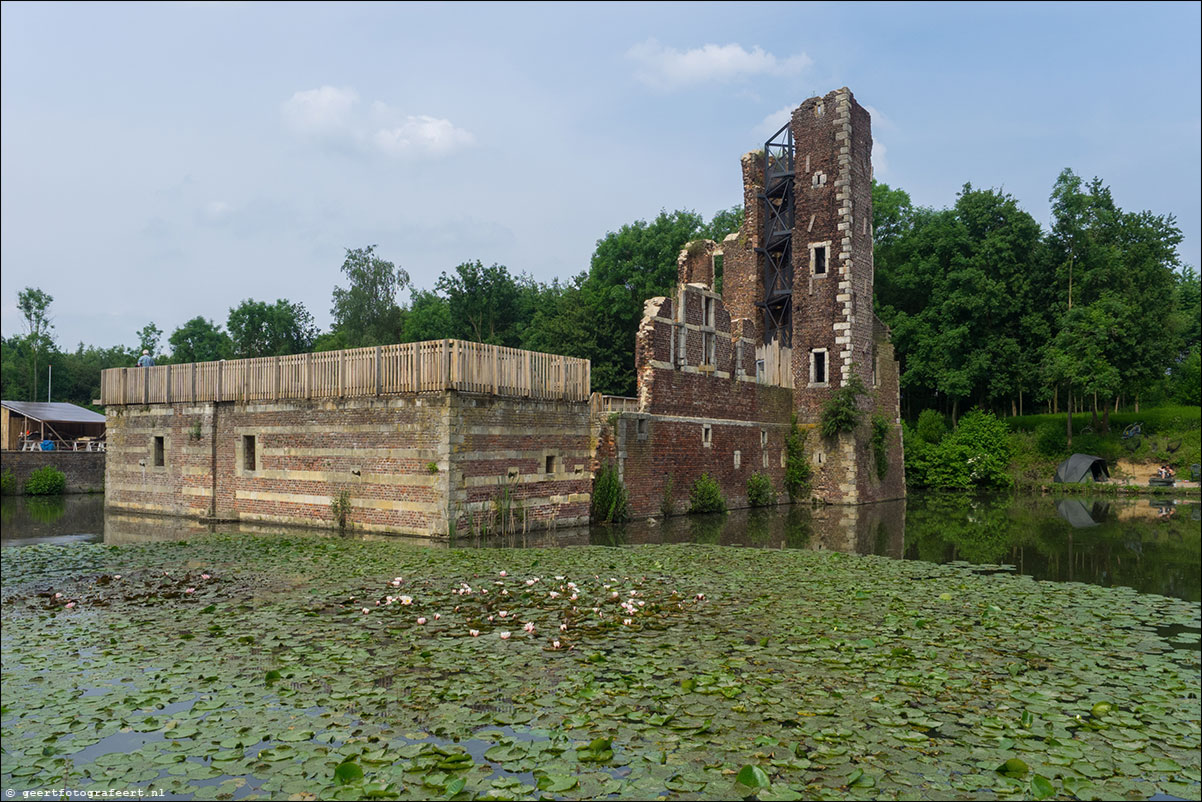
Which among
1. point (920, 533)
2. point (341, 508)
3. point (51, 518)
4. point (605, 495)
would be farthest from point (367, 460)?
point (920, 533)

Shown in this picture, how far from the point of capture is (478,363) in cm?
1672

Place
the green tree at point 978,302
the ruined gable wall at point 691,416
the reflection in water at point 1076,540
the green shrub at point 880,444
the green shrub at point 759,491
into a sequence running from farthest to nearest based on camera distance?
the green tree at point 978,302 < the green shrub at point 880,444 < the green shrub at point 759,491 < the ruined gable wall at point 691,416 < the reflection in water at point 1076,540

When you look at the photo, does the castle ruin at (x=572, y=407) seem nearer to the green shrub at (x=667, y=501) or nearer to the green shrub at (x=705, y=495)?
the green shrub at (x=667, y=501)

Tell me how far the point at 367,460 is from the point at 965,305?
31.2 meters

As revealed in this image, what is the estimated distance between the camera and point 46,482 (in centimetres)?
3144

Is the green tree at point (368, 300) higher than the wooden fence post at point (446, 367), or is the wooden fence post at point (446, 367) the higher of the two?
the green tree at point (368, 300)

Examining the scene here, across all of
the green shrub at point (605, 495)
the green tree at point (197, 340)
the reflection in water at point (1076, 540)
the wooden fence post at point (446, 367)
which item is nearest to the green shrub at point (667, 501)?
the green shrub at point (605, 495)

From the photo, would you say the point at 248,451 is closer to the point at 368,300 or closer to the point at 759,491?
the point at 759,491

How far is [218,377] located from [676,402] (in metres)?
12.1

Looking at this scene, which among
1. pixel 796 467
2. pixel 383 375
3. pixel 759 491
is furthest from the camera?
pixel 796 467

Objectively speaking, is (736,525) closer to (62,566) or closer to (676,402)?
(676,402)

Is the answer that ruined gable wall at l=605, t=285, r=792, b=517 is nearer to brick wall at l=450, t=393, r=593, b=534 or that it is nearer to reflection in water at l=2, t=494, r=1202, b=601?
brick wall at l=450, t=393, r=593, b=534

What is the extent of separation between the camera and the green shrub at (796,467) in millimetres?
27609

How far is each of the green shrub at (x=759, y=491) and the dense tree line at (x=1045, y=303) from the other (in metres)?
16.9
